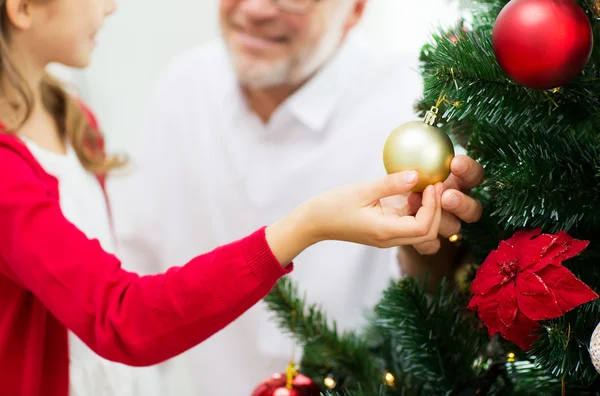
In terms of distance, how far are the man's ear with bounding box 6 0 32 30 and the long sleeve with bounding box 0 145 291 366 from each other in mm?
185

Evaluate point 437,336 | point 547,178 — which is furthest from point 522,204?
point 437,336

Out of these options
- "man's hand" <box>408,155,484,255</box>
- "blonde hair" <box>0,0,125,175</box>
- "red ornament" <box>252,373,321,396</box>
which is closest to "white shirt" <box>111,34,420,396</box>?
"blonde hair" <box>0,0,125,175</box>

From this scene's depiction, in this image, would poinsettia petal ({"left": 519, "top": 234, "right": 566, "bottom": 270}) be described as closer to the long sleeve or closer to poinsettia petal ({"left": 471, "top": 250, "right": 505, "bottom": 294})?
poinsettia petal ({"left": 471, "top": 250, "right": 505, "bottom": 294})

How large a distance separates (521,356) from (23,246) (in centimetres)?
46

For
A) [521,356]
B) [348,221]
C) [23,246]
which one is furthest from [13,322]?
[521,356]

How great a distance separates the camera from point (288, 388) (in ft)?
2.25

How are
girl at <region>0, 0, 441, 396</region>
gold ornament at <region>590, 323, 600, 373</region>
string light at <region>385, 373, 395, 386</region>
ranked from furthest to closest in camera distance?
string light at <region>385, 373, 395, 386</region> → girl at <region>0, 0, 441, 396</region> → gold ornament at <region>590, 323, 600, 373</region>

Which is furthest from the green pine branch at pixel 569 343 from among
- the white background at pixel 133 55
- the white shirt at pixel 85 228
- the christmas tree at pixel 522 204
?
the white background at pixel 133 55

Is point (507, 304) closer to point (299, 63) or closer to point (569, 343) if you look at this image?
point (569, 343)

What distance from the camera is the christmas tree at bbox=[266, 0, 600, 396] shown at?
439 mm

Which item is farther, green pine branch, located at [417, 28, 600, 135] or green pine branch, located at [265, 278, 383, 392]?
green pine branch, located at [265, 278, 383, 392]

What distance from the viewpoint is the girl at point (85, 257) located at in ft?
1.76

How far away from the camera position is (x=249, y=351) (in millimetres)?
1067

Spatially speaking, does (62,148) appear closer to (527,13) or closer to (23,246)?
(23,246)
